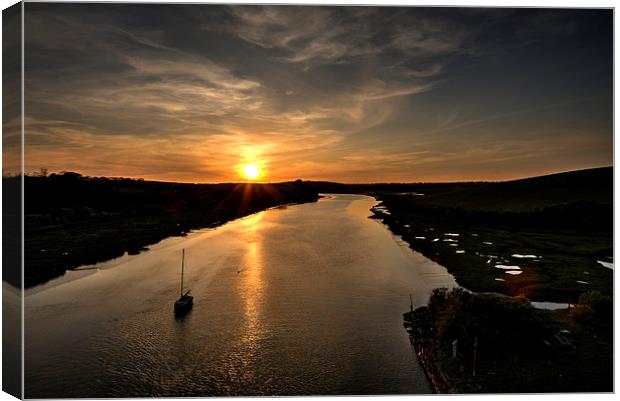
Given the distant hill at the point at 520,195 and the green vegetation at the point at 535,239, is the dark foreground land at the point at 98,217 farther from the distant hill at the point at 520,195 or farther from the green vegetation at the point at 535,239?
the distant hill at the point at 520,195

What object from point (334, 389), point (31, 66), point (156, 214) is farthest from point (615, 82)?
point (156, 214)

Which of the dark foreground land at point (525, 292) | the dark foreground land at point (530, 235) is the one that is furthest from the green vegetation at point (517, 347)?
the dark foreground land at point (530, 235)

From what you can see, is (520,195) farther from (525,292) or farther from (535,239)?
(525,292)

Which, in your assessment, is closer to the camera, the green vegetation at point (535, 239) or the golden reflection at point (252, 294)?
the golden reflection at point (252, 294)

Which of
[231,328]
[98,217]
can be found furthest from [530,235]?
[98,217]

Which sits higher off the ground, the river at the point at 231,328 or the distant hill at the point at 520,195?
the distant hill at the point at 520,195

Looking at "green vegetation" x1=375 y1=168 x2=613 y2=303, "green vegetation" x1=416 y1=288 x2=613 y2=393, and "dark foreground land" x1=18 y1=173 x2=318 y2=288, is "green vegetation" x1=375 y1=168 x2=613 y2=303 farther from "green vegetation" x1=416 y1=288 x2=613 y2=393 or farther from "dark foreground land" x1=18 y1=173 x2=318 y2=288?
"dark foreground land" x1=18 y1=173 x2=318 y2=288
